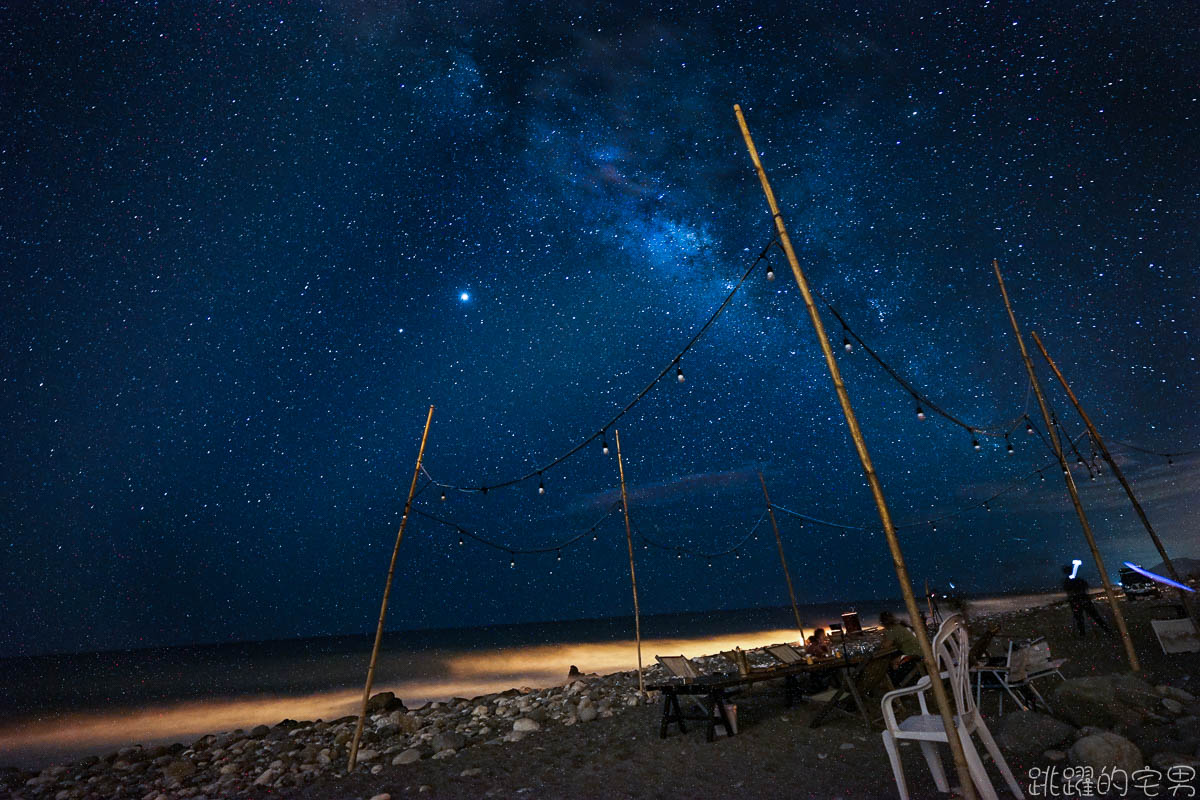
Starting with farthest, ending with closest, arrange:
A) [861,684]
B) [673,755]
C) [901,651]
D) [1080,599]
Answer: [1080,599], [901,651], [861,684], [673,755]

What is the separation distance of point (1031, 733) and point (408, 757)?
25.6 feet

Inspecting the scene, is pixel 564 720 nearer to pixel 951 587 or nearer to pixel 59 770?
pixel 59 770

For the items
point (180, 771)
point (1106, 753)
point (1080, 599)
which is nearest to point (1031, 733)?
point (1106, 753)

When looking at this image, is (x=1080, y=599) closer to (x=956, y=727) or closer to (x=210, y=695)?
(x=956, y=727)

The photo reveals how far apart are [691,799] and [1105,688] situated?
447 centimetres

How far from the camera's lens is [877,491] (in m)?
4.43

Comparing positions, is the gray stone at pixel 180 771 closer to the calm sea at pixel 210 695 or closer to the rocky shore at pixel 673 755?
the rocky shore at pixel 673 755

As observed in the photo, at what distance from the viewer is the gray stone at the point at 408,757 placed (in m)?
8.44

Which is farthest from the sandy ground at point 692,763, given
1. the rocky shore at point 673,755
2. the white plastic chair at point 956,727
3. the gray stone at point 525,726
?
the white plastic chair at point 956,727

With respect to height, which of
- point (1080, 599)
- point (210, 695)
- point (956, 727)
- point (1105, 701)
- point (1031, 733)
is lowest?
point (210, 695)

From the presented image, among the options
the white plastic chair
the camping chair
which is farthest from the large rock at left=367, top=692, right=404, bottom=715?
the white plastic chair

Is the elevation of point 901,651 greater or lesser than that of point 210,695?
greater

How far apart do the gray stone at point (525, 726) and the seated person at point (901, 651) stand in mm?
5792

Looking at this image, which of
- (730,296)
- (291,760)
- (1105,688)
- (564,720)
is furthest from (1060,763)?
(291,760)
